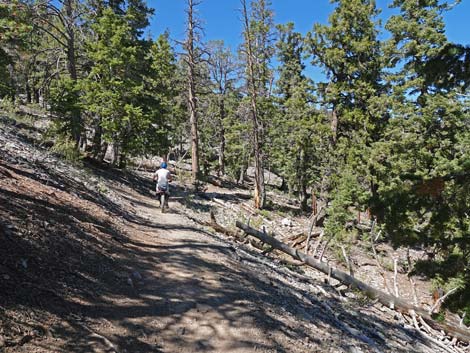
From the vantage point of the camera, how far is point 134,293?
16.8 feet

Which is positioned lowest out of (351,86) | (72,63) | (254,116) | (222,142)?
(222,142)

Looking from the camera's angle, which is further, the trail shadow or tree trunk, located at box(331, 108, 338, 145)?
tree trunk, located at box(331, 108, 338, 145)

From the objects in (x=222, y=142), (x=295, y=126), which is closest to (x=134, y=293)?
(x=295, y=126)

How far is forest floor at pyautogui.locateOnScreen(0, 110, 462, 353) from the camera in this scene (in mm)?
3830

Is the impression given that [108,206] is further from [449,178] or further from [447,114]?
[447,114]

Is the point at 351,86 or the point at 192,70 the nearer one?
the point at 192,70

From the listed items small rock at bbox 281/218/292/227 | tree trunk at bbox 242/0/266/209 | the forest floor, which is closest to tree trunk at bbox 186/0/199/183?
tree trunk at bbox 242/0/266/209

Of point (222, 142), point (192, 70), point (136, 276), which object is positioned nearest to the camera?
point (136, 276)

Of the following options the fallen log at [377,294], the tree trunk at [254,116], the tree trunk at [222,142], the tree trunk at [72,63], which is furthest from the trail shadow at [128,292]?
the tree trunk at [222,142]

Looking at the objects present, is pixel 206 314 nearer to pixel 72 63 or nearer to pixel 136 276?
pixel 136 276

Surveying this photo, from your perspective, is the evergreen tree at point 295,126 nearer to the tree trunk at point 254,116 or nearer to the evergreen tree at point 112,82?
the tree trunk at point 254,116

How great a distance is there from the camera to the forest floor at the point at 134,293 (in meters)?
3.83

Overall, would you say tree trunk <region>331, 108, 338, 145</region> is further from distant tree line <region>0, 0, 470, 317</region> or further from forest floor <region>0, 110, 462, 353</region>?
forest floor <region>0, 110, 462, 353</region>

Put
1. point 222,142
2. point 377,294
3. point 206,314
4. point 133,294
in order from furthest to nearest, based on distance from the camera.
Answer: point 222,142
point 377,294
point 133,294
point 206,314
